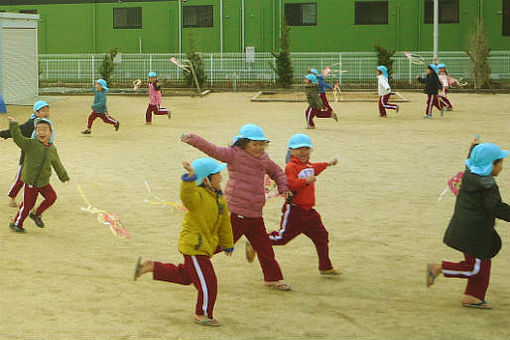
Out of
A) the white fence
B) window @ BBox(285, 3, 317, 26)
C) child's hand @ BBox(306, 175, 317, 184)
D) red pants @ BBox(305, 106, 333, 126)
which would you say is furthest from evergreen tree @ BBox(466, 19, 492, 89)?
child's hand @ BBox(306, 175, 317, 184)

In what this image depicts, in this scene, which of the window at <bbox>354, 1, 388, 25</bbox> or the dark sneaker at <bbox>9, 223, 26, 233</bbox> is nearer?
the dark sneaker at <bbox>9, 223, 26, 233</bbox>

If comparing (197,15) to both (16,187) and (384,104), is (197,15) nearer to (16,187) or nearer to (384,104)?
(384,104)

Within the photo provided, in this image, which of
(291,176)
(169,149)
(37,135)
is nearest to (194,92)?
(169,149)

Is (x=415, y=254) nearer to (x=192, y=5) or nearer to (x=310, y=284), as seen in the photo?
(x=310, y=284)

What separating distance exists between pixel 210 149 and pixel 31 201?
3.11 metres

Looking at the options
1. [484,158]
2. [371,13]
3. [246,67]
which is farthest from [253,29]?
[484,158]

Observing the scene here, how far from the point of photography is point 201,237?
6.57m

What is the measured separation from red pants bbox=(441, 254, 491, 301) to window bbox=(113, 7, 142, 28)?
33114 mm

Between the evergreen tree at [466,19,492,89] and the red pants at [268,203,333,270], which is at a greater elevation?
the evergreen tree at [466,19,492,89]

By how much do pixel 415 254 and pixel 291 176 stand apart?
187cm

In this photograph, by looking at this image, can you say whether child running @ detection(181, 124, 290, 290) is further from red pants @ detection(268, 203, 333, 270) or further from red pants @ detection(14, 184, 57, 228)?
red pants @ detection(14, 184, 57, 228)

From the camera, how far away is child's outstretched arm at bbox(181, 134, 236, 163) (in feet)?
24.4

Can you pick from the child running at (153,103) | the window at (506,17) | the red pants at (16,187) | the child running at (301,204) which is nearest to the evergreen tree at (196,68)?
the child running at (153,103)

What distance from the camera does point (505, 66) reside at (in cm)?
3519
